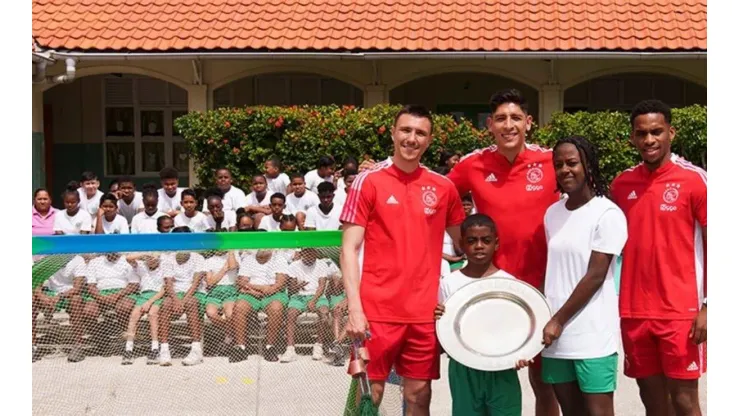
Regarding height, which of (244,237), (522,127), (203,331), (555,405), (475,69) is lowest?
(555,405)

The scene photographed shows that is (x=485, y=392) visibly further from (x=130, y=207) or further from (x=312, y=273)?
(x=130, y=207)

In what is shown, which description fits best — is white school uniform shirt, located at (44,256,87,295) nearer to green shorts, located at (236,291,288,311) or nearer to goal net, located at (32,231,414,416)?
goal net, located at (32,231,414,416)

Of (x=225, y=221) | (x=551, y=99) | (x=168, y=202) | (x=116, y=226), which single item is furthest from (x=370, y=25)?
(x=116, y=226)

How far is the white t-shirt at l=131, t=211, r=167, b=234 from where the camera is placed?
32.8 ft

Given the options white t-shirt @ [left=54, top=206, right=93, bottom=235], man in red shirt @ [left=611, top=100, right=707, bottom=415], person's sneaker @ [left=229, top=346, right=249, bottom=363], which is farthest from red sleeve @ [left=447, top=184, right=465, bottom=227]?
white t-shirt @ [left=54, top=206, right=93, bottom=235]

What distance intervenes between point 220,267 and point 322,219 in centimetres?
510

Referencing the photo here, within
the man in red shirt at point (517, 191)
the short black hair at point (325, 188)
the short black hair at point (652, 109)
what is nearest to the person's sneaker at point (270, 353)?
the man in red shirt at point (517, 191)

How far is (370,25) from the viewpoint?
54.3 feet

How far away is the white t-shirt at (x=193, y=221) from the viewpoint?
9906 millimetres

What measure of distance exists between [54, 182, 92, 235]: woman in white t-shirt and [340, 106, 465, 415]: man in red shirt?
21.5ft

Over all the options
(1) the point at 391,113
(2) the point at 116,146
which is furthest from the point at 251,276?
(2) the point at 116,146

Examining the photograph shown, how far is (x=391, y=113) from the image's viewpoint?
14078 mm

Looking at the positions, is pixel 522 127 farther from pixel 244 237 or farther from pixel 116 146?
pixel 116 146

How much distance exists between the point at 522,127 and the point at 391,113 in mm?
9022
